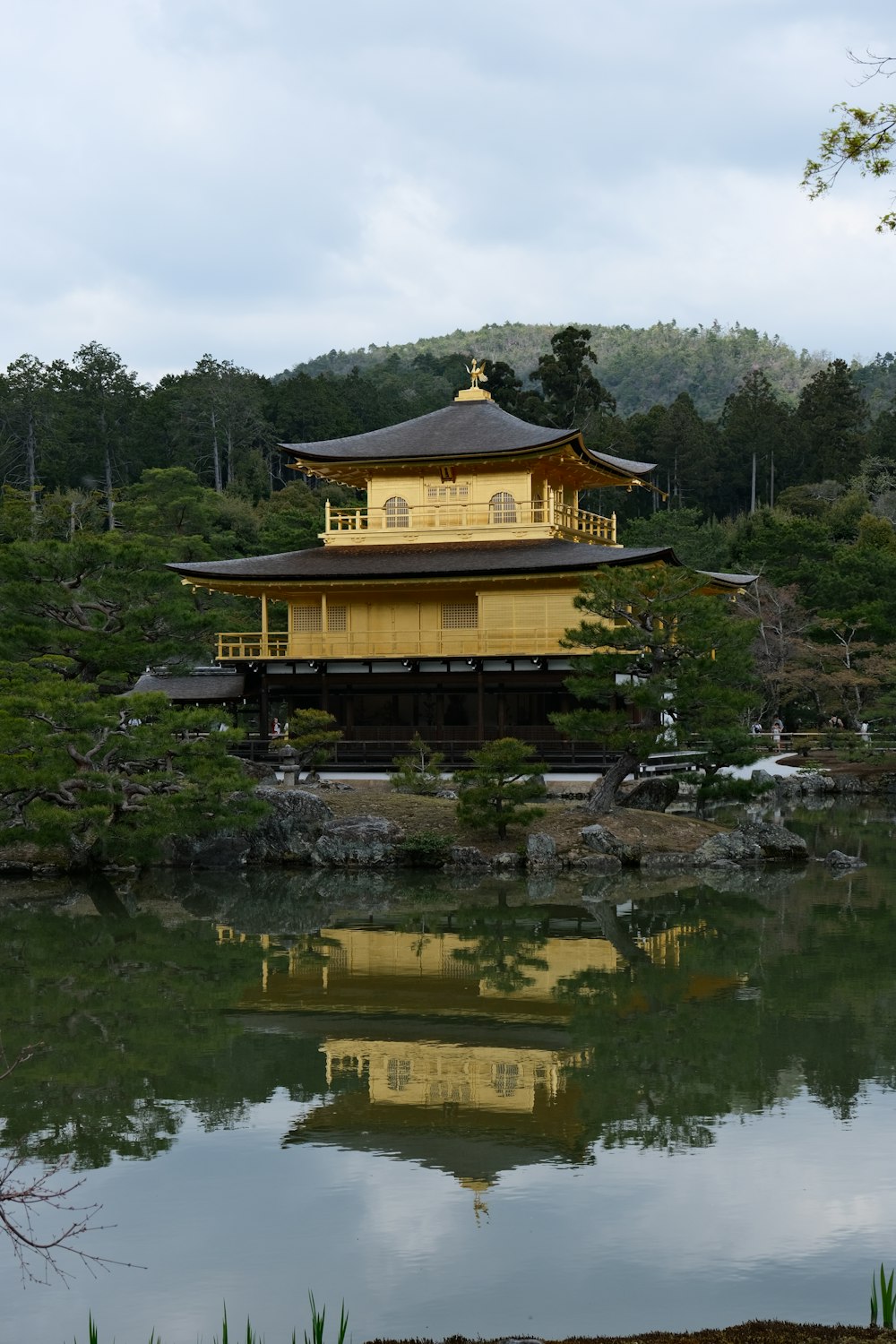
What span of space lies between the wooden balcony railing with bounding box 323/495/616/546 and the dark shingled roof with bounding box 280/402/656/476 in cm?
132

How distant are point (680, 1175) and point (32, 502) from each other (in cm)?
4563

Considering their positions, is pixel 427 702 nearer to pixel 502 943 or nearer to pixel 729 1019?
pixel 502 943

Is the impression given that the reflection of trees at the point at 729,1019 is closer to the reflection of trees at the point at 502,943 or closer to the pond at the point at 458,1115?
the pond at the point at 458,1115

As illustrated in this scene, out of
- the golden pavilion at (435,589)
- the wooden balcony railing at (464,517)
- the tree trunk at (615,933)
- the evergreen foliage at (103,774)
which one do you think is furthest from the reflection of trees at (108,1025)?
the wooden balcony railing at (464,517)

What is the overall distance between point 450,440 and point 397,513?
219 cm

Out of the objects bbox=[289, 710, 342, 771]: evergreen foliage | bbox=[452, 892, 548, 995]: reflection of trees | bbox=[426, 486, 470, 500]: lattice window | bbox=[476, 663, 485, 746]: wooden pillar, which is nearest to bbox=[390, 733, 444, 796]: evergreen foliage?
bbox=[476, 663, 485, 746]: wooden pillar

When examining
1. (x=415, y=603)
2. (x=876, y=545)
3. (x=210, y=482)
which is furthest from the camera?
(x=210, y=482)

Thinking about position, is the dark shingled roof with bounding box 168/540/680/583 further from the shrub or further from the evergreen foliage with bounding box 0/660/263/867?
the evergreen foliage with bounding box 0/660/263/867

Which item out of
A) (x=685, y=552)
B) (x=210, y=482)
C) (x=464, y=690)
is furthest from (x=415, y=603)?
(x=210, y=482)

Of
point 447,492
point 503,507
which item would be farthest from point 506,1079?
point 447,492

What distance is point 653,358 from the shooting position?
408 feet

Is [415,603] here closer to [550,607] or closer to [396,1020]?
[550,607]

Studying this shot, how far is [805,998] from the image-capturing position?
48.6 ft

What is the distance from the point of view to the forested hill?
119500mm
